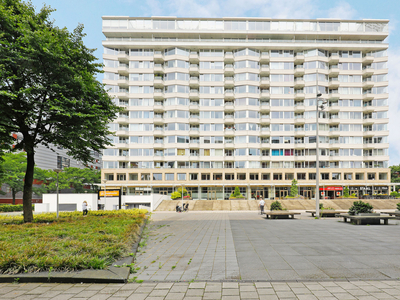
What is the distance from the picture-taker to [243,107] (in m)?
61.2

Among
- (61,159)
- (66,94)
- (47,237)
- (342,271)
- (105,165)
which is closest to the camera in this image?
(342,271)

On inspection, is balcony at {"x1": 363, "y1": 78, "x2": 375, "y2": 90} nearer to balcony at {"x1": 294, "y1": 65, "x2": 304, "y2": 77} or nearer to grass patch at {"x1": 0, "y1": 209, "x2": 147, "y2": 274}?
balcony at {"x1": 294, "y1": 65, "x2": 304, "y2": 77}

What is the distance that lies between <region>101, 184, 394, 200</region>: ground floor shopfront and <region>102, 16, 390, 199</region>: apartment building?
8.9 inches

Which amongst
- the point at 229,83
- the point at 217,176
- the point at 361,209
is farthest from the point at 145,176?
the point at 361,209

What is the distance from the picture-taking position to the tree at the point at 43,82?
42.4 ft

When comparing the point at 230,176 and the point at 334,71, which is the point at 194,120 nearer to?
the point at 230,176

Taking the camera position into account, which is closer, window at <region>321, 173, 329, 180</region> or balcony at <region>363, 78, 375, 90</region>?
window at <region>321, 173, 329, 180</region>

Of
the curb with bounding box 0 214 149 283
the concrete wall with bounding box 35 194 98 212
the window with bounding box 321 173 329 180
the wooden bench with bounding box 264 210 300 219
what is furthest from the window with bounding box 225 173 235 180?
the curb with bounding box 0 214 149 283

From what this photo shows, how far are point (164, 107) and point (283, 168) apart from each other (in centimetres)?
2963

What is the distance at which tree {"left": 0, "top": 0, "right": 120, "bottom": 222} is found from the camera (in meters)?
12.9

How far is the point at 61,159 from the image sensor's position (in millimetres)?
76938

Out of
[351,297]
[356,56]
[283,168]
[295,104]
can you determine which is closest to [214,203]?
[283,168]

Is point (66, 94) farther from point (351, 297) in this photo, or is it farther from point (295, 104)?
point (295, 104)

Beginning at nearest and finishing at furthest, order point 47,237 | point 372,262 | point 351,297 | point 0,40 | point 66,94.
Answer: point 351,297 < point 372,262 < point 47,237 < point 0,40 < point 66,94
